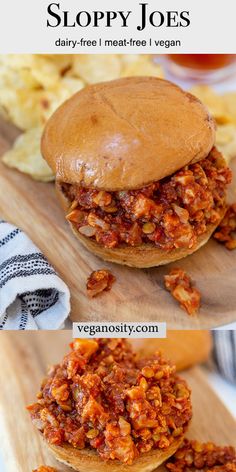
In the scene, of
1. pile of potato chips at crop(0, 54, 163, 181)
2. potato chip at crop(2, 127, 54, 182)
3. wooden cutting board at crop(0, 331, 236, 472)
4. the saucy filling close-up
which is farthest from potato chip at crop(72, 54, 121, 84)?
the saucy filling close-up

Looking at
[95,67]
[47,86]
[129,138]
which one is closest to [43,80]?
[47,86]

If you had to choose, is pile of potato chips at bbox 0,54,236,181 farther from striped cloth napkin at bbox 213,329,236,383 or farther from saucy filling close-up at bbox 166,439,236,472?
saucy filling close-up at bbox 166,439,236,472

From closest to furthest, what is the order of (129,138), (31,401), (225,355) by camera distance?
1. (129,138)
2. (31,401)
3. (225,355)

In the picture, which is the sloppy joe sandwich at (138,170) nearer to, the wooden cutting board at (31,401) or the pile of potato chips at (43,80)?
the pile of potato chips at (43,80)

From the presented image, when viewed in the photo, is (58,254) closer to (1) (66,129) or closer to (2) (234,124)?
(1) (66,129)

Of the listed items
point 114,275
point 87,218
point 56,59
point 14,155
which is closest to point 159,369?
point 114,275

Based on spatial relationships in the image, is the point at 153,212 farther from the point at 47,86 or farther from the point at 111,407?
the point at 47,86

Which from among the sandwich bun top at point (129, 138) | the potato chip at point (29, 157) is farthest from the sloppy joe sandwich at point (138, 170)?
the potato chip at point (29, 157)
